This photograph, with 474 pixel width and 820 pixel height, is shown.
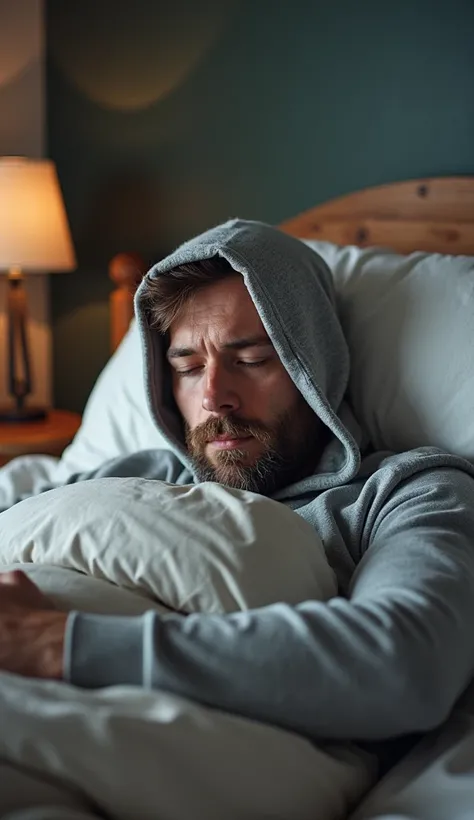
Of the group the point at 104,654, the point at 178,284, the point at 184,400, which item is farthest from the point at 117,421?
the point at 104,654

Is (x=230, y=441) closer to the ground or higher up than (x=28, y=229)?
closer to the ground

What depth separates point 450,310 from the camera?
153 centimetres

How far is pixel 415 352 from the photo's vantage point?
4.98 ft

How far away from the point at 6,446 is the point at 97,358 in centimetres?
60

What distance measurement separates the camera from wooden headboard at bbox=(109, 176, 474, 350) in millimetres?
1878

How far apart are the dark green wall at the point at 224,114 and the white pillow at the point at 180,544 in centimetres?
118

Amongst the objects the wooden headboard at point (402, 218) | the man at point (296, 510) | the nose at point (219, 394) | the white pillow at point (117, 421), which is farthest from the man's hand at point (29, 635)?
the wooden headboard at point (402, 218)

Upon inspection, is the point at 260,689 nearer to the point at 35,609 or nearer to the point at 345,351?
the point at 35,609

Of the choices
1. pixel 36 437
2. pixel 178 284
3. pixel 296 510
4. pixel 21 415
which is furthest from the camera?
pixel 21 415

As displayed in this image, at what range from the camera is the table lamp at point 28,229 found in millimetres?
2371

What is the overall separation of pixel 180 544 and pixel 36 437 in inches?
56.3

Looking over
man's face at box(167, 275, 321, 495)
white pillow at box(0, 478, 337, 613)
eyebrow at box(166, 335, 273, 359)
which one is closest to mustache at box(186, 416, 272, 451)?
man's face at box(167, 275, 321, 495)

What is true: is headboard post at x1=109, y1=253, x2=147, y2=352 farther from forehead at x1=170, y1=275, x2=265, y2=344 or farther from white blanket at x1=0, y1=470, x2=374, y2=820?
white blanket at x1=0, y1=470, x2=374, y2=820

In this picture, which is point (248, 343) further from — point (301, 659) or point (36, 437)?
point (36, 437)
